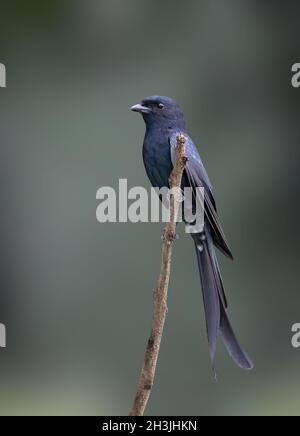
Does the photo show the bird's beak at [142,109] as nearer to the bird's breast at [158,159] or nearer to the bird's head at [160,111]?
the bird's head at [160,111]

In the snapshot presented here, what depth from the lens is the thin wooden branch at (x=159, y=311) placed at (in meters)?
2.16

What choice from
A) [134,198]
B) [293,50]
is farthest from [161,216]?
[293,50]

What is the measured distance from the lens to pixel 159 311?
2328 mm

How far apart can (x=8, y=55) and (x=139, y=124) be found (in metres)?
0.96

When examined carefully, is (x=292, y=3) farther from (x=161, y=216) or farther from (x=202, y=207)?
(x=202, y=207)

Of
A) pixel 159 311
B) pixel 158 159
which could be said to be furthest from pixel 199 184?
pixel 159 311

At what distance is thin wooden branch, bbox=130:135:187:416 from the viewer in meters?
2.16

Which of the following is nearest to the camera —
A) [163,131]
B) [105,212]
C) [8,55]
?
[163,131]

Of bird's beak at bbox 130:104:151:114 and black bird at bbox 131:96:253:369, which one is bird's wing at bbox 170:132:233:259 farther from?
bird's beak at bbox 130:104:151:114

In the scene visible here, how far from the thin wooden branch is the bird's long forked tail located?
0.40 meters

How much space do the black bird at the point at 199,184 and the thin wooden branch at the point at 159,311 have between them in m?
0.48

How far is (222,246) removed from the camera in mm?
3275

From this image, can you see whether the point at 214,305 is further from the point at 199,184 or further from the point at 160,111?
the point at 160,111

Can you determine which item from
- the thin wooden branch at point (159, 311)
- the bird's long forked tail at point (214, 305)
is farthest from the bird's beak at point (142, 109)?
the thin wooden branch at point (159, 311)
